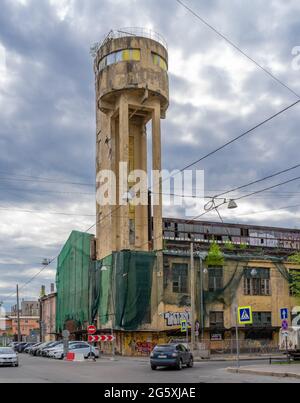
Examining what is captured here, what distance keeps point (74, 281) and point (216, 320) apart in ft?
71.0

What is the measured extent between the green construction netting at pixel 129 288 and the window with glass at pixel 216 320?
21.3 ft

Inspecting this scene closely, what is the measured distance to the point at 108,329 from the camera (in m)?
55.7

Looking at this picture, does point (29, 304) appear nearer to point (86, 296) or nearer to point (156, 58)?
point (86, 296)

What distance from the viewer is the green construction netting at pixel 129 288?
176 ft

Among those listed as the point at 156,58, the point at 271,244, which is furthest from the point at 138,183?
the point at 271,244

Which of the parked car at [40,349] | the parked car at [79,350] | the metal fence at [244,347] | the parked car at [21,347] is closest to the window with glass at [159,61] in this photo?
the metal fence at [244,347]

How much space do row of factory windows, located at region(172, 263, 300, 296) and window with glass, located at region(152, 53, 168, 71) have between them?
66.8 ft

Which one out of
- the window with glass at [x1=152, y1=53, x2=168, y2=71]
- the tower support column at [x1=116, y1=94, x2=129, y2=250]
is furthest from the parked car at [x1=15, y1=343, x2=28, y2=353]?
the window with glass at [x1=152, y1=53, x2=168, y2=71]

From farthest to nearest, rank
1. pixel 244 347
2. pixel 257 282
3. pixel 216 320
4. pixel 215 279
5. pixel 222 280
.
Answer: pixel 257 282, pixel 222 280, pixel 215 279, pixel 216 320, pixel 244 347

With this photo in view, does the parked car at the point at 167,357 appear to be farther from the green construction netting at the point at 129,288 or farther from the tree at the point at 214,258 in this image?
the tree at the point at 214,258

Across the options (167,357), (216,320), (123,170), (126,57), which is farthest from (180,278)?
(167,357)

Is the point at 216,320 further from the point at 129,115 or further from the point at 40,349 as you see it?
the point at 129,115

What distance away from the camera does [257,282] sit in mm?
59750

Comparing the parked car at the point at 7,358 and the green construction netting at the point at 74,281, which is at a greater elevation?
the green construction netting at the point at 74,281
